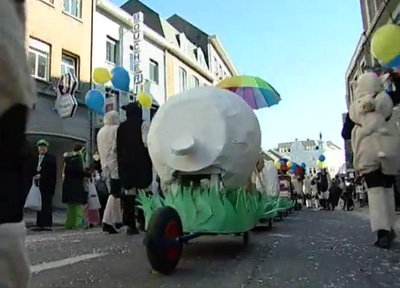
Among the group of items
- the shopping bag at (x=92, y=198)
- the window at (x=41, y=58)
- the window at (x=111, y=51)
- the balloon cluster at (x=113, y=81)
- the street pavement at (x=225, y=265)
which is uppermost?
the window at (x=111, y=51)

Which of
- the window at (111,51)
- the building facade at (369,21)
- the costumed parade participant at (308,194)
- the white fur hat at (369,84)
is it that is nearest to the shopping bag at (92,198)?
the white fur hat at (369,84)

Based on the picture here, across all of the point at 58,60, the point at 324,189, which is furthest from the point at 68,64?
the point at 324,189

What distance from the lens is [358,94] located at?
4957 millimetres

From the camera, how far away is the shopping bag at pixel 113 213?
21.0 ft

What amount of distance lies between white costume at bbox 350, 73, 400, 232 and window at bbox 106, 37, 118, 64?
638 inches

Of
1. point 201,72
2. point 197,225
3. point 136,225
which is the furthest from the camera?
point 201,72

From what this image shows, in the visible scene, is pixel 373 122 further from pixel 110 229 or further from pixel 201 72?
pixel 201 72

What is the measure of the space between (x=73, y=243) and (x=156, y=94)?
1953 centimetres

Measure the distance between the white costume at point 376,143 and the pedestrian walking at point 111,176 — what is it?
3.31 meters

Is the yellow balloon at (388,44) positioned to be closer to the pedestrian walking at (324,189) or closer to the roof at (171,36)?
the pedestrian walking at (324,189)

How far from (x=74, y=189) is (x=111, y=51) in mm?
13208

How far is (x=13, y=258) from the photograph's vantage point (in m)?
1.15

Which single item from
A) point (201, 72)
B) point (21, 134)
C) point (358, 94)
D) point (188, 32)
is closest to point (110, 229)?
point (358, 94)

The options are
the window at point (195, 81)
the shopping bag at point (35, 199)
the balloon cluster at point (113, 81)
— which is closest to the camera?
the shopping bag at point (35, 199)
